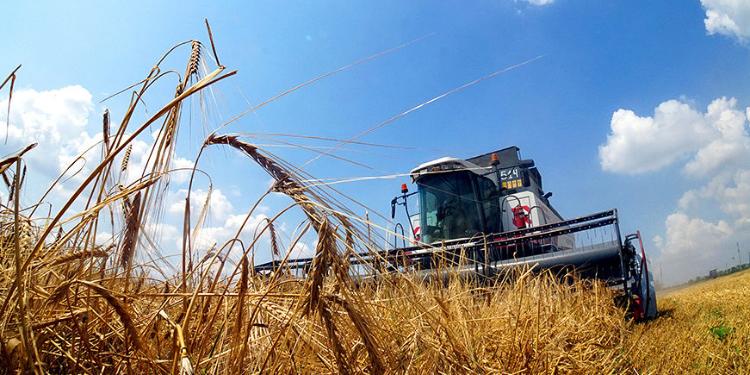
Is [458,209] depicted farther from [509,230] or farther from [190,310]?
[190,310]

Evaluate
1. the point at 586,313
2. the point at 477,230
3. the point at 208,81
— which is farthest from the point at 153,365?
the point at 477,230

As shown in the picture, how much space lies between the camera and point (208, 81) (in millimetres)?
823

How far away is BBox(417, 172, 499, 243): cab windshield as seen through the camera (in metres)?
6.28

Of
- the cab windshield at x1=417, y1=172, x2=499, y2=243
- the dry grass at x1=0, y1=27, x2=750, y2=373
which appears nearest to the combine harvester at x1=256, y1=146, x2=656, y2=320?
the cab windshield at x1=417, y1=172, x2=499, y2=243

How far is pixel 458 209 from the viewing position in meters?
6.42

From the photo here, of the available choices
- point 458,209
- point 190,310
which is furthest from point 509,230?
point 190,310

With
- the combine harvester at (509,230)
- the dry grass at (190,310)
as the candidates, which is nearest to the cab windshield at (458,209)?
the combine harvester at (509,230)

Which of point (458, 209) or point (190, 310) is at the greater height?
point (458, 209)

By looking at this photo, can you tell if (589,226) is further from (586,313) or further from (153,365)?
(153,365)

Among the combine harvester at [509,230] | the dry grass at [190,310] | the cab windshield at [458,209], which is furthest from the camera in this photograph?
the cab windshield at [458,209]

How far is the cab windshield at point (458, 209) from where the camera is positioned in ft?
20.6

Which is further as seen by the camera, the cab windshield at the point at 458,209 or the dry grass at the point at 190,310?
the cab windshield at the point at 458,209

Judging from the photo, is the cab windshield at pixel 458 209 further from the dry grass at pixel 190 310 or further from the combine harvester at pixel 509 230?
the dry grass at pixel 190 310

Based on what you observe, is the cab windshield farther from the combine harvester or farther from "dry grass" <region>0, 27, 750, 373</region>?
"dry grass" <region>0, 27, 750, 373</region>
